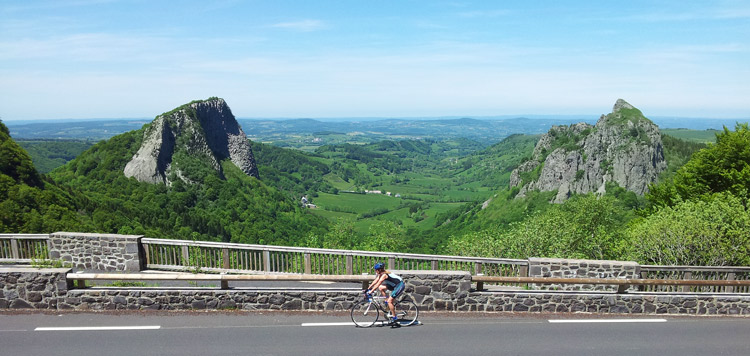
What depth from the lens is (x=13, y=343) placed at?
32.0 feet

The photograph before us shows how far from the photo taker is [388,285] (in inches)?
432

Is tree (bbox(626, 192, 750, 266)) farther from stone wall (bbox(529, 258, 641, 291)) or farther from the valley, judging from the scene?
stone wall (bbox(529, 258, 641, 291))

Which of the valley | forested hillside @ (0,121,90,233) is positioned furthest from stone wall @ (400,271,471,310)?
forested hillside @ (0,121,90,233)

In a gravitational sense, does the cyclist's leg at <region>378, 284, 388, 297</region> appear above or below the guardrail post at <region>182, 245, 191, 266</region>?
above

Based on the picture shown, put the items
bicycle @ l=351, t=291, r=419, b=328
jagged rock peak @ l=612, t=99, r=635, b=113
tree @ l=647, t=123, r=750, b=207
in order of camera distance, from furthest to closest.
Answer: jagged rock peak @ l=612, t=99, r=635, b=113 < tree @ l=647, t=123, r=750, b=207 < bicycle @ l=351, t=291, r=419, b=328

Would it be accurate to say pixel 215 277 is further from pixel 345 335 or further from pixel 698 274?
pixel 698 274

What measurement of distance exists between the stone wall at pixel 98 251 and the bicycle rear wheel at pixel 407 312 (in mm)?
8720

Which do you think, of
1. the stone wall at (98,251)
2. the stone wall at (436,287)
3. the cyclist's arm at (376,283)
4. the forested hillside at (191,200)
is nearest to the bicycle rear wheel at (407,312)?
the stone wall at (436,287)

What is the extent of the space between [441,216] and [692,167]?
129m

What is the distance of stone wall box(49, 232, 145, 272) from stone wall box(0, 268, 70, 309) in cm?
374

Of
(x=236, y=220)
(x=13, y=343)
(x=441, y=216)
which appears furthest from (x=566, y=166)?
(x=13, y=343)

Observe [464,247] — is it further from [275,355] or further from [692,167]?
[275,355]

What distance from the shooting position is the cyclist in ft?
35.3

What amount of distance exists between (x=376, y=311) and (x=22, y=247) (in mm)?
12738
